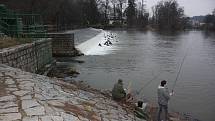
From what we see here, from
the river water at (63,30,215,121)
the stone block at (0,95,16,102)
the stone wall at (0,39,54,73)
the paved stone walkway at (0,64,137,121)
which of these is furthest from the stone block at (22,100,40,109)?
the river water at (63,30,215,121)

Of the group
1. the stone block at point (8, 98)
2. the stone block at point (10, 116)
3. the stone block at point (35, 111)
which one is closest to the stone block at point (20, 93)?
the stone block at point (8, 98)

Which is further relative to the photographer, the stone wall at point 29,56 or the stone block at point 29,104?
Answer: the stone wall at point 29,56

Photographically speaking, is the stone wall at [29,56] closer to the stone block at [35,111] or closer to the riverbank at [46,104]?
the riverbank at [46,104]

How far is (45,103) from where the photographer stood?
7.50 metres

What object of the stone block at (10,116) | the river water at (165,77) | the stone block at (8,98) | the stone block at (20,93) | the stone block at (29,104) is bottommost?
the river water at (165,77)

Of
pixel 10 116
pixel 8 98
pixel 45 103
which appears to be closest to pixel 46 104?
pixel 45 103

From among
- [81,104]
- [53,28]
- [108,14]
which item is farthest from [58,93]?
[108,14]

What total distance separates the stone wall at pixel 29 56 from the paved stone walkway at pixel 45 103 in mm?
2296

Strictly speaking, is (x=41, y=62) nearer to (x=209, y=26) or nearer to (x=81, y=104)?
(x=81, y=104)

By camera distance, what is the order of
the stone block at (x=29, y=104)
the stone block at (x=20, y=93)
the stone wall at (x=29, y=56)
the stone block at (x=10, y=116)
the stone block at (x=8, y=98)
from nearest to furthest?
the stone block at (x=10, y=116)
the stone block at (x=29, y=104)
the stone block at (x=8, y=98)
the stone block at (x=20, y=93)
the stone wall at (x=29, y=56)

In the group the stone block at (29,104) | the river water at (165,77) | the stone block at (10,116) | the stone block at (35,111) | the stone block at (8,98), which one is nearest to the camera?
the stone block at (10,116)

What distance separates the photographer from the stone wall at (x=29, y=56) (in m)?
12.6

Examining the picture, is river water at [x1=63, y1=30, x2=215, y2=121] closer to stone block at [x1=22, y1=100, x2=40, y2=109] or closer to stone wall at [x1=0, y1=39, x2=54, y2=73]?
stone wall at [x1=0, y1=39, x2=54, y2=73]

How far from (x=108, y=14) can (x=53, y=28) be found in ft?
204
